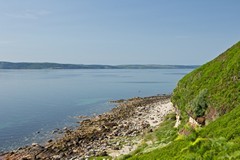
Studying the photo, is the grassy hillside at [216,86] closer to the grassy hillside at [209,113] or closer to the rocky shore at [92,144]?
the grassy hillside at [209,113]

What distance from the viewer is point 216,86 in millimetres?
23375

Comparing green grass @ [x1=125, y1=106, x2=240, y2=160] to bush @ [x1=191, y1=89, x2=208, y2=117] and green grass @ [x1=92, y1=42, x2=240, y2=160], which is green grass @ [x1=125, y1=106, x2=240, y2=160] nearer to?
green grass @ [x1=92, y1=42, x2=240, y2=160]

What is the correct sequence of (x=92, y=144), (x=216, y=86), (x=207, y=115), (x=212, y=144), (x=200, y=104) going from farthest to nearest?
1. (x=92, y=144)
2. (x=216, y=86)
3. (x=200, y=104)
4. (x=207, y=115)
5. (x=212, y=144)

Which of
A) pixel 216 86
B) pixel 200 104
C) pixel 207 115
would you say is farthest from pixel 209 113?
pixel 216 86

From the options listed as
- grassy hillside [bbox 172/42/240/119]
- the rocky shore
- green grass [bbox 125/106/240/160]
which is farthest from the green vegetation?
the rocky shore

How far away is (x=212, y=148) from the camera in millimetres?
12562

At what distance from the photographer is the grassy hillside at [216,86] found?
818 inches

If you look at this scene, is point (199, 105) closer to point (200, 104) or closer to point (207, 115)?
point (200, 104)

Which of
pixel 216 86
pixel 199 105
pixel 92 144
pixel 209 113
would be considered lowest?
pixel 92 144

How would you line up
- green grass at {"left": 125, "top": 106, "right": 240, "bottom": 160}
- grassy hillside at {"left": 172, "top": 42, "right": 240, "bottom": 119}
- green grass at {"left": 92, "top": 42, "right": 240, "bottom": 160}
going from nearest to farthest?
green grass at {"left": 125, "top": 106, "right": 240, "bottom": 160}
green grass at {"left": 92, "top": 42, "right": 240, "bottom": 160}
grassy hillside at {"left": 172, "top": 42, "right": 240, "bottom": 119}

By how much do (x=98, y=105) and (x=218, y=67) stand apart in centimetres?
4832

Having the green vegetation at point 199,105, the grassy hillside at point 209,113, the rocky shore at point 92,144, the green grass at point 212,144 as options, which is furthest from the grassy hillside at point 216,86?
the rocky shore at point 92,144

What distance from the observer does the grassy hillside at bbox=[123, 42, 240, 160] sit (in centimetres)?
1222

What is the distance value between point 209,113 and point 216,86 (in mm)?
2907
